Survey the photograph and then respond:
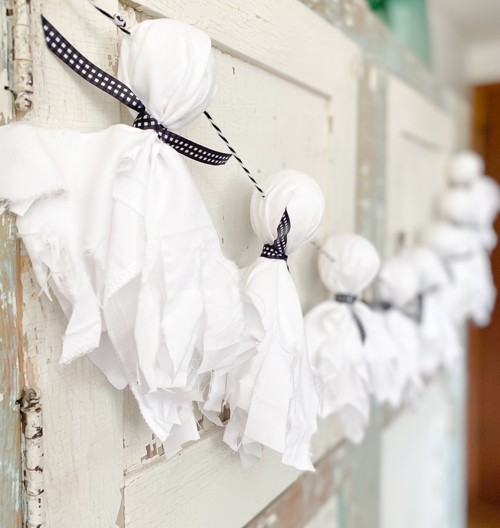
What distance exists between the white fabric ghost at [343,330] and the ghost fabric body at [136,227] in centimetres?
30

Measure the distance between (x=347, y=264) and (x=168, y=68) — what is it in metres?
0.40

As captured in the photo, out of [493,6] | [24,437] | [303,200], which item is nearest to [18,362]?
[24,437]

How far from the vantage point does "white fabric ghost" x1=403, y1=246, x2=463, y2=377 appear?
1.09 metres

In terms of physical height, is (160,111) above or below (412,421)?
above

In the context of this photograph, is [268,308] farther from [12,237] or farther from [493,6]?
[493,6]

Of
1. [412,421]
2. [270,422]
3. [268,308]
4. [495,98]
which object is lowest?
[412,421]

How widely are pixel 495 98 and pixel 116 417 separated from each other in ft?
6.11

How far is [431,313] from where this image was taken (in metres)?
1.13

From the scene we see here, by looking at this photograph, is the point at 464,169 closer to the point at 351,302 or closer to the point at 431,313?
the point at 431,313

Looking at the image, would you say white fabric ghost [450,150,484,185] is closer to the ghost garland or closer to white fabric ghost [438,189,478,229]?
white fabric ghost [438,189,478,229]

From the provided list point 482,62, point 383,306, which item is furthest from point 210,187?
point 482,62

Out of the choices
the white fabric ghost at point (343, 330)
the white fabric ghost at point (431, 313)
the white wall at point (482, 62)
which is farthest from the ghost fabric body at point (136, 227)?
the white wall at point (482, 62)

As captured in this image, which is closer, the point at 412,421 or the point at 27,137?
the point at 27,137

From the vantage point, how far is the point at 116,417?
1.50ft
